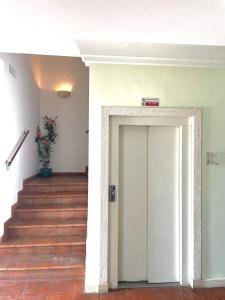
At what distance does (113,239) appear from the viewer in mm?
2621

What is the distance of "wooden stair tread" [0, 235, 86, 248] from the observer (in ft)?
10.1

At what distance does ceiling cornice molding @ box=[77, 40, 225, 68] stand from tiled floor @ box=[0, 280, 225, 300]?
2.46 metres

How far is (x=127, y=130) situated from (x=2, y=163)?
1764 mm

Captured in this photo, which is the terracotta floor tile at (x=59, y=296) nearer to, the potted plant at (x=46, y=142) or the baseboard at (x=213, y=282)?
the baseboard at (x=213, y=282)

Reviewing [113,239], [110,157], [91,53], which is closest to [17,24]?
[91,53]

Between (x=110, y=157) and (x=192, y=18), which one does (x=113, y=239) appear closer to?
(x=110, y=157)

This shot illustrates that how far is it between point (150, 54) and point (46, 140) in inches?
131

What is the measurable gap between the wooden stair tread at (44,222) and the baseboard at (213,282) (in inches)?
64.6

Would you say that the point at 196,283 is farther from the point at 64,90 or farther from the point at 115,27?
the point at 64,90

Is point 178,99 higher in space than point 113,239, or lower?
higher

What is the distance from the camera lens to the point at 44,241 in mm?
3160

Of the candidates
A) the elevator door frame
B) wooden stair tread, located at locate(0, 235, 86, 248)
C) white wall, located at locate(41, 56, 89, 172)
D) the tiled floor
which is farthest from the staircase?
white wall, located at locate(41, 56, 89, 172)

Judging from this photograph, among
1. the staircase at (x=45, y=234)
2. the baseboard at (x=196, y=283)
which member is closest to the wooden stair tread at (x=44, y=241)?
the staircase at (x=45, y=234)

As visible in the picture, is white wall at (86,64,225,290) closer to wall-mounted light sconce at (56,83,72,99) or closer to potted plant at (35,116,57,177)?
potted plant at (35,116,57,177)
